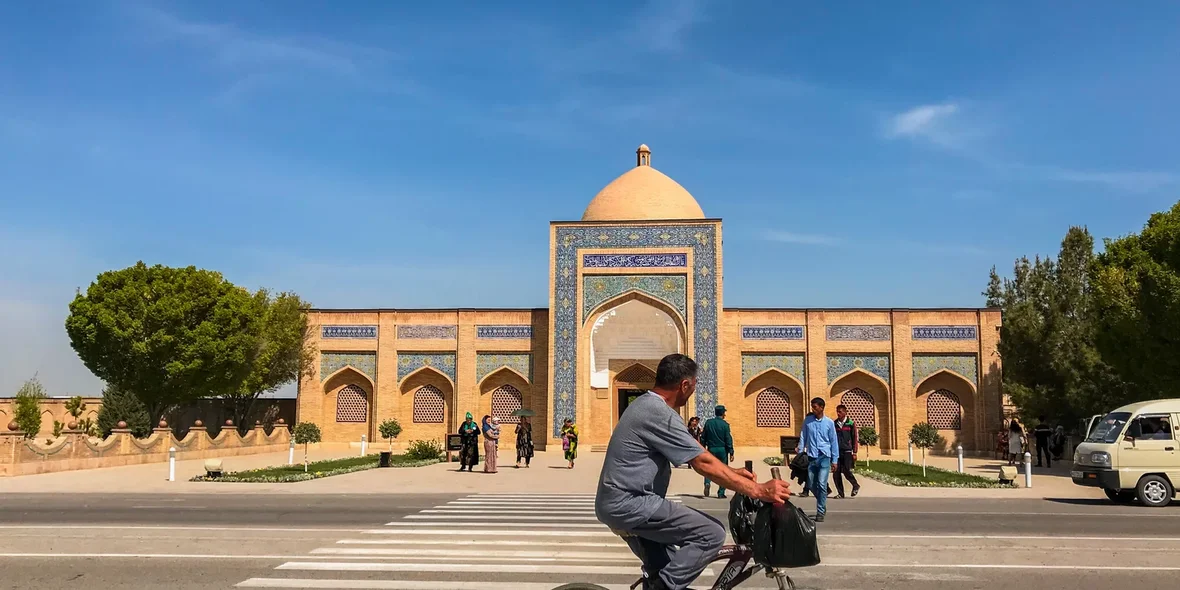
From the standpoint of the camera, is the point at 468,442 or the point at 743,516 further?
the point at 468,442

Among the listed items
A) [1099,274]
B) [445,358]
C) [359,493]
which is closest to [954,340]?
[1099,274]

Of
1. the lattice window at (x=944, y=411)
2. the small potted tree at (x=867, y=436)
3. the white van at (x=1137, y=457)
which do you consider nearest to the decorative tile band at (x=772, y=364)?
the small potted tree at (x=867, y=436)

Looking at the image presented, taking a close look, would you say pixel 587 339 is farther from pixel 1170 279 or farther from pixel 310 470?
pixel 1170 279

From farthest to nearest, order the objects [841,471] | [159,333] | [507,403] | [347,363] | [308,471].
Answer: [347,363]
[507,403]
[159,333]
[308,471]
[841,471]

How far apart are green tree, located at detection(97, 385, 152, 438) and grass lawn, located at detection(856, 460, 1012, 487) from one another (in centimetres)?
2155

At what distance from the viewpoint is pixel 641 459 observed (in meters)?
4.28

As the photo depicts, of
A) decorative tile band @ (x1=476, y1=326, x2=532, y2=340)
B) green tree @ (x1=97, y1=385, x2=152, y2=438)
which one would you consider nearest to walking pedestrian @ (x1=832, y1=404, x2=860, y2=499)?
decorative tile band @ (x1=476, y1=326, x2=532, y2=340)

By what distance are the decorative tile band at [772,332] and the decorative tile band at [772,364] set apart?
631mm

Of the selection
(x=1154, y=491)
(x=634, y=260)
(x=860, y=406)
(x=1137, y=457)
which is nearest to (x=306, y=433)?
(x=634, y=260)

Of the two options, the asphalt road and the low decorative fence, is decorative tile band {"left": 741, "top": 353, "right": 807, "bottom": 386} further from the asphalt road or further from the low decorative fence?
the asphalt road

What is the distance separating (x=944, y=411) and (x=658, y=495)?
3160 centimetres

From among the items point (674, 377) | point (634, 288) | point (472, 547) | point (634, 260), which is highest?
point (634, 260)

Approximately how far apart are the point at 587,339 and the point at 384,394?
26.9ft

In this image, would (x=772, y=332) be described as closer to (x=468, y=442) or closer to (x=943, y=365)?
(x=943, y=365)
